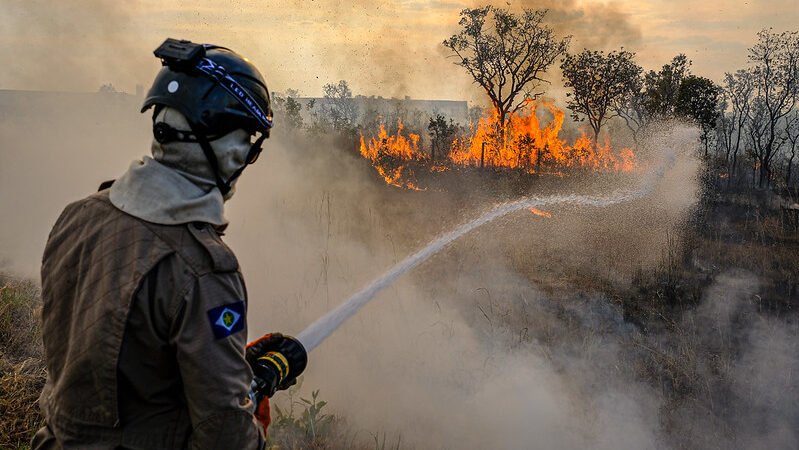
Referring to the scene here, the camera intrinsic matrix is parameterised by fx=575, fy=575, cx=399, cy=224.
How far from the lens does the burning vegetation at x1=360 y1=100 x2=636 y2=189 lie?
48.6ft

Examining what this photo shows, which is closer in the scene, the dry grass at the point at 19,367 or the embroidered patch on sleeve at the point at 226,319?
the embroidered patch on sleeve at the point at 226,319

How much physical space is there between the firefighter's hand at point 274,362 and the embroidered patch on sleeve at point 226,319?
0.39 metres

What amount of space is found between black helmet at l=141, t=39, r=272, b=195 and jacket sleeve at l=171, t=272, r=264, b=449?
416mm

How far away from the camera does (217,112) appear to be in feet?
5.79

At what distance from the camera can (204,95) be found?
1757 millimetres

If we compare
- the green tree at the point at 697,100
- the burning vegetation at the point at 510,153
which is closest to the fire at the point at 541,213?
the burning vegetation at the point at 510,153

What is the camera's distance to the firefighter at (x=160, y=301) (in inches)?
60.7

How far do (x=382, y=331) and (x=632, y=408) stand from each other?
8.24 feet

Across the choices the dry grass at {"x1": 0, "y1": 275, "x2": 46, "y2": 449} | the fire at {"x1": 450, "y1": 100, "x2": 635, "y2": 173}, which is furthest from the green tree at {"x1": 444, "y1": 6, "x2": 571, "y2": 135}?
the dry grass at {"x1": 0, "y1": 275, "x2": 46, "y2": 449}

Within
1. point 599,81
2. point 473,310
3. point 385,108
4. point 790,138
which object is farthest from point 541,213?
point 385,108

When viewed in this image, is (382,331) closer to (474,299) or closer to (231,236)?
(474,299)

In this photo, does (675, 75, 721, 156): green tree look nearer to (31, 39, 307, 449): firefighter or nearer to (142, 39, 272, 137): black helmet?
(142, 39, 272, 137): black helmet

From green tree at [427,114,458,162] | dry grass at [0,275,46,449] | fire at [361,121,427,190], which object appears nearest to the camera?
dry grass at [0,275,46,449]

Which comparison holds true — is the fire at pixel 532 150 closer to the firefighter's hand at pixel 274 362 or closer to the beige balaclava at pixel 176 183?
the firefighter's hand at pixel 274 362
